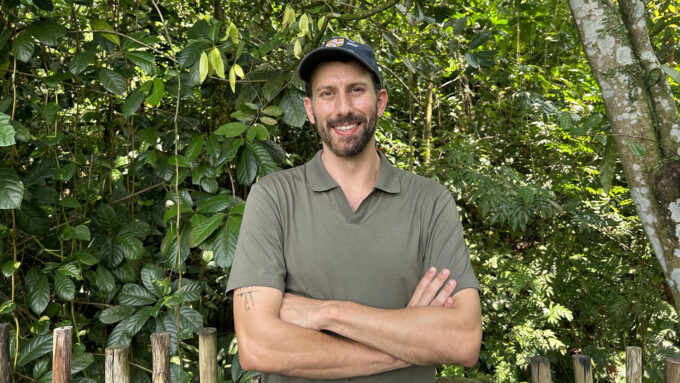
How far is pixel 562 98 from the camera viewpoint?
4.05 meters

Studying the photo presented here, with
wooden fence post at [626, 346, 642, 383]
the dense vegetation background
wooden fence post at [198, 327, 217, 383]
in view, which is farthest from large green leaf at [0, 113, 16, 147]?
wooden fence post at [626, 346, 642, 383]

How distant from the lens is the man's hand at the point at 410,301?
1514 millimetres

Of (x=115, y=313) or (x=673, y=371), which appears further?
(x=115, y=313)

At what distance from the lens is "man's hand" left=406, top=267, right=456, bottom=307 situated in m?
1.59

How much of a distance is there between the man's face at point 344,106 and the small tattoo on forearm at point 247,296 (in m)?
0.52

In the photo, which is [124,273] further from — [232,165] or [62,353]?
[232,165]

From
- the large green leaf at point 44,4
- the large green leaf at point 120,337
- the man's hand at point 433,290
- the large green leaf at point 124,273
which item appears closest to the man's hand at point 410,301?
the man's hand at point 433,290

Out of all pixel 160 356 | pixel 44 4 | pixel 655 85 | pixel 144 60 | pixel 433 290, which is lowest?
pixel 160 356

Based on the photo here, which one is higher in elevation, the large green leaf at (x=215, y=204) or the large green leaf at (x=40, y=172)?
the large green leaf at (x=40, y=172)

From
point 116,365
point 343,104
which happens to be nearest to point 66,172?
point 116,365

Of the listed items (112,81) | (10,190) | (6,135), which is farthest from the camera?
(112,81)

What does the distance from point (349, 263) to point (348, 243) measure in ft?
0.20

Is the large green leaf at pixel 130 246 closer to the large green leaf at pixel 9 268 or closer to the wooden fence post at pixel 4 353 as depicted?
the large green leaf at pixel 9 268

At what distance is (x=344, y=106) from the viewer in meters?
1.77
